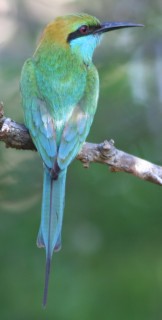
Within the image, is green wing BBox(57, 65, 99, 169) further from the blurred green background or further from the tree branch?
the blurred green background

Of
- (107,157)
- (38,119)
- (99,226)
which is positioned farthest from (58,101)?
(99,226)

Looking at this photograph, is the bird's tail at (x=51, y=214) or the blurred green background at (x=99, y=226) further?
the blurred green background at (x=99, y=226)

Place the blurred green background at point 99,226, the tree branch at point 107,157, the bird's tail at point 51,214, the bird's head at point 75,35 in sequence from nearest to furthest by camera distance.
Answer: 1. the bird's tail at point 51,214
2. the tree branch at point 107,157
3. the bird's head at point 75,35
4. the blurred green background at point 99,226

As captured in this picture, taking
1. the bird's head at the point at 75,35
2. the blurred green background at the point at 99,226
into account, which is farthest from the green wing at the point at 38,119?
the blurred green background at the point at 99,226

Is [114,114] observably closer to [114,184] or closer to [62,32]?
[114,184]

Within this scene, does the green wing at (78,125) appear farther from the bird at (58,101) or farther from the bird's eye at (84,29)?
the bird's eye at (84,29)

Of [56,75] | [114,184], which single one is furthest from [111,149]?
[114,184]

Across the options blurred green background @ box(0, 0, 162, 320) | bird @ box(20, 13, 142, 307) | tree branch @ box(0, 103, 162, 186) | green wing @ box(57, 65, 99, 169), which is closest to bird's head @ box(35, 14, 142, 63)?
bird @ box(20, 13, 142, 307)

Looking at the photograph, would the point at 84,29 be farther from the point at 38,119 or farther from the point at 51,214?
the point at 51,214

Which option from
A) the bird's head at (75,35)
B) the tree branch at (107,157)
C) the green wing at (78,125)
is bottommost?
the tree branch at (107,157)
